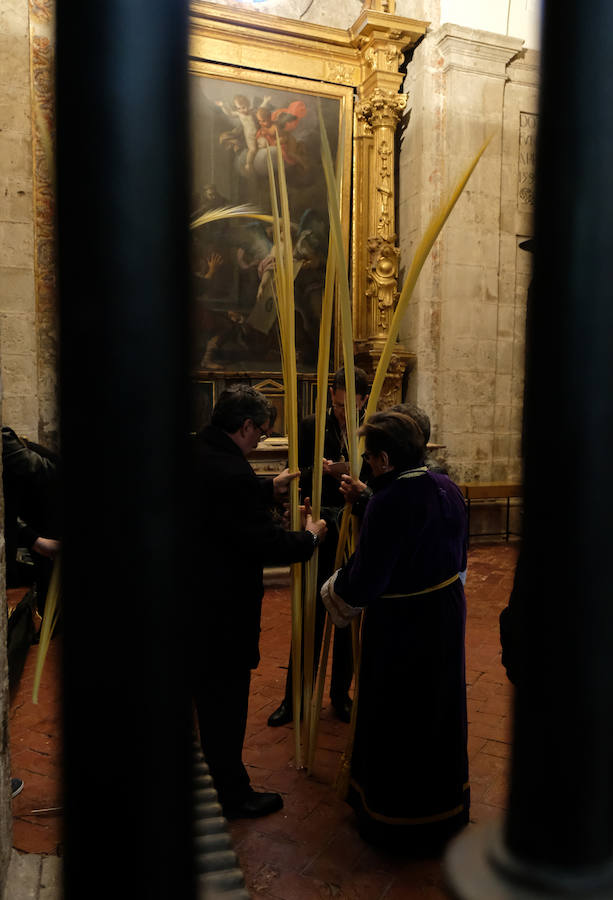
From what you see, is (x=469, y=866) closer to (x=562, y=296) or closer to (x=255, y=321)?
(x=562, y=296)

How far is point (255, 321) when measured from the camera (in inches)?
372

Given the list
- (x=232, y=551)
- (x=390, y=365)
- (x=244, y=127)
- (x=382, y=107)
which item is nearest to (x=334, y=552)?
(x=232, y=551)

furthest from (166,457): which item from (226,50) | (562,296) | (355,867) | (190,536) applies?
(226,50)

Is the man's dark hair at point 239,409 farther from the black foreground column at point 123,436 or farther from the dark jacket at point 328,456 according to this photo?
the black foreground column at point 123,436

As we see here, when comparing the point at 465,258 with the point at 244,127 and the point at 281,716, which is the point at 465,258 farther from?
the point at 281,716

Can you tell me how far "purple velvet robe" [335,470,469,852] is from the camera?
2.58 metres

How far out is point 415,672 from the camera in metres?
2.63

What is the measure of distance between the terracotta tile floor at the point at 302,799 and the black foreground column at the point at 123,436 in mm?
1609

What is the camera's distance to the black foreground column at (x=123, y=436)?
29 cm

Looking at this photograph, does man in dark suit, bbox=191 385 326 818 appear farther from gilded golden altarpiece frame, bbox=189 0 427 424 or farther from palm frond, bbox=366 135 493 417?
gilded golden altarpiece frame, bbox=189 0 427 424

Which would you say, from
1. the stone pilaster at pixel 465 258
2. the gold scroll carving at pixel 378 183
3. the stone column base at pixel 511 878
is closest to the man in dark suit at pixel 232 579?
the stone column base at pixel 511 878

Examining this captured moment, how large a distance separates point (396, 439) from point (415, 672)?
2.93ft

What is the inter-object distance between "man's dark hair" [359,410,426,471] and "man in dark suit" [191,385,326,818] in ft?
1.30

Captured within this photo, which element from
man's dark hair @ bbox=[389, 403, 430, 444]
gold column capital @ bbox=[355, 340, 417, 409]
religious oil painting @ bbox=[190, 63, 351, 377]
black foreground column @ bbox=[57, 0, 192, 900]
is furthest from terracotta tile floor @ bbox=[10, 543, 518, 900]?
religious oil painting @ bbox=[190, 63, 351, 377]
